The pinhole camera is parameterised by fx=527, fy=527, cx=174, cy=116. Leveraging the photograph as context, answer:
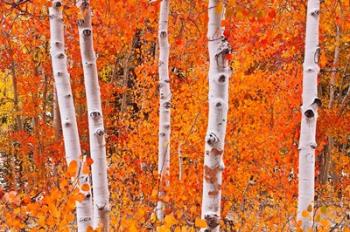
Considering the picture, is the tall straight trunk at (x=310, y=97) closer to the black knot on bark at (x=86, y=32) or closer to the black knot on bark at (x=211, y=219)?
the black knot on bark at (x=211, y=219)

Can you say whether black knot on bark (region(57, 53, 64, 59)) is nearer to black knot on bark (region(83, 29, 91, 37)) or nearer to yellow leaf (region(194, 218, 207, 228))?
black knot on bark (region(83, 29, 91, 37))

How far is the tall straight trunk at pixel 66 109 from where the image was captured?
570 cm

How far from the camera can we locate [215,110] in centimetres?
451

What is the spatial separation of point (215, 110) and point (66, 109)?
202 cm

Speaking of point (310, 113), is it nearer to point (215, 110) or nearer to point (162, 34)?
point (215, 110)

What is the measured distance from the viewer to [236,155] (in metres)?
17.6

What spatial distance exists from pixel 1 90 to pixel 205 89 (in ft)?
39.3

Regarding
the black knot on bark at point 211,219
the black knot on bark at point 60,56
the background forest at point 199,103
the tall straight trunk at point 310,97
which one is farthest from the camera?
the background forest at point 199,103

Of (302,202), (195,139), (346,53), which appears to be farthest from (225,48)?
(346,53)

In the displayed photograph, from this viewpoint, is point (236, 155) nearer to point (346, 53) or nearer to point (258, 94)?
point (258, 94)

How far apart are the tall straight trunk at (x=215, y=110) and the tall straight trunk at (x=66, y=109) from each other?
1.60 m

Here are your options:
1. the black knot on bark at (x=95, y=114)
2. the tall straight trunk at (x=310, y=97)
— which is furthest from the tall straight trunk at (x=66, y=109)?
the tall straight trunk at (x=310, y=97)

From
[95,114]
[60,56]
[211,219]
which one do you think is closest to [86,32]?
[60,56]

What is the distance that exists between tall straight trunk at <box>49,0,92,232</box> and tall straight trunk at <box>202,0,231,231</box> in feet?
5.23
